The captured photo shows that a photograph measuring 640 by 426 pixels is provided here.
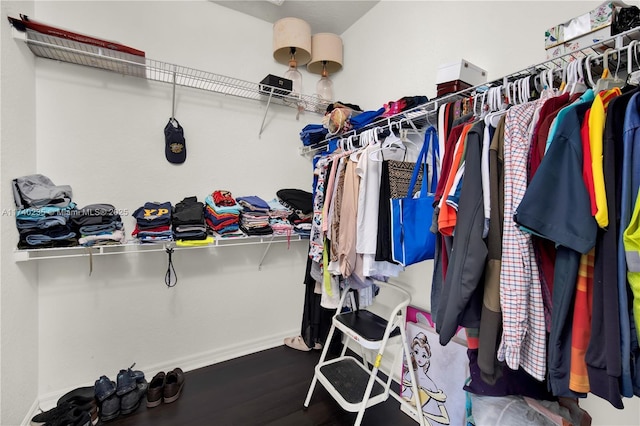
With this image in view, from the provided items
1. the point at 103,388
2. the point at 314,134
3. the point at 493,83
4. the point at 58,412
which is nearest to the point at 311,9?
the point at 314,134

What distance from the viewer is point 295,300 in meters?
2.54

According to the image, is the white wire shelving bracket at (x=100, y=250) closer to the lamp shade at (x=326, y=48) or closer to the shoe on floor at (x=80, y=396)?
the shoe on floor at (x=80, y=396)

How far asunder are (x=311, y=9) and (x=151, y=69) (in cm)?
127

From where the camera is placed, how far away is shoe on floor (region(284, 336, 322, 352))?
2.30 metres

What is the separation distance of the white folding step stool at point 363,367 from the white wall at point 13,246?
58.7 inches

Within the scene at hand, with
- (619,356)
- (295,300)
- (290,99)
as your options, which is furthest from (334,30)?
(619,356)

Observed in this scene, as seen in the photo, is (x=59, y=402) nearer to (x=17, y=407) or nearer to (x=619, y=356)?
(x=17, y=407)

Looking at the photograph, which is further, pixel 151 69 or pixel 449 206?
pixel 151 69

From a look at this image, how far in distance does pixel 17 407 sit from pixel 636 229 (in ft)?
8.28

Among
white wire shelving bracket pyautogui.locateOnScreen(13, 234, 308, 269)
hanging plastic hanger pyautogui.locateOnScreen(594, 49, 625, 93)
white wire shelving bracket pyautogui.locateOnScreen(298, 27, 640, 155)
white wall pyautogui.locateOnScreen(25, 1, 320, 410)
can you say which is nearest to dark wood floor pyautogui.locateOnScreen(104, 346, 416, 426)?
white wall pyautogui.locateOnScreen(25, 1, 320, 410)

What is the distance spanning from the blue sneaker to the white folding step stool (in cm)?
113

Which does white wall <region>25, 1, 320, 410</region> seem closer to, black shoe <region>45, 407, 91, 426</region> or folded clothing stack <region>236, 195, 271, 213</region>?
folded clothing stack <region>236, 195, 271, 213</region>

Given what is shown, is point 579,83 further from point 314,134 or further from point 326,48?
point 326,48

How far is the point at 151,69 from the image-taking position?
177 cm
